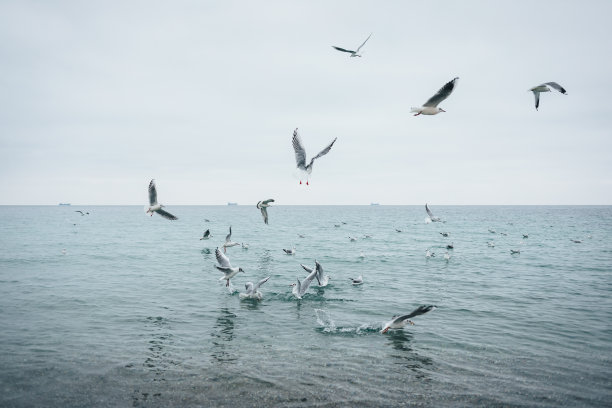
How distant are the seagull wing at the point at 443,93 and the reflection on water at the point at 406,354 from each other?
687cm

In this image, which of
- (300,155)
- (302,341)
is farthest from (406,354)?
(300,155)

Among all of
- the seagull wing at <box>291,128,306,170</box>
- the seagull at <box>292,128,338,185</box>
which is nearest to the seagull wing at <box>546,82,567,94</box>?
the seagull at <box>292,128,338,185</box>

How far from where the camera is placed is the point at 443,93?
9.77 meters

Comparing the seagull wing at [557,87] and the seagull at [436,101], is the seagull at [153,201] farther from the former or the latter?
the seagull wing at [557,87]

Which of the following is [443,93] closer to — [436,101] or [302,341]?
[436,101]

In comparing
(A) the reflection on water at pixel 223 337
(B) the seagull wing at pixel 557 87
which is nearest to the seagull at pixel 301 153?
(A) the reflection on water at pixel 223 337

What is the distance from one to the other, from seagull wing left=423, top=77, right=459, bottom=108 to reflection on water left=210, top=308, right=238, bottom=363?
8.63 metres

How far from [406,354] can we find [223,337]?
18.8 ft

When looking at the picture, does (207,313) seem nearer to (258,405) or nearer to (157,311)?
(157,311)

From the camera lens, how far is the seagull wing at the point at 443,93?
958 cm

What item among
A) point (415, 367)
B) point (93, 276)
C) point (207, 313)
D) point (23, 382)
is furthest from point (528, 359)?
point (93, 276)

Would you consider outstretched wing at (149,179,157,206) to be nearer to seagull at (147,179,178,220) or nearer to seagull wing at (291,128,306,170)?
seagull at (147,179,178,220)

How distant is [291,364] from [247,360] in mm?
1263

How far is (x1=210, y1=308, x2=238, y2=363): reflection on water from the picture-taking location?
11.1 m
